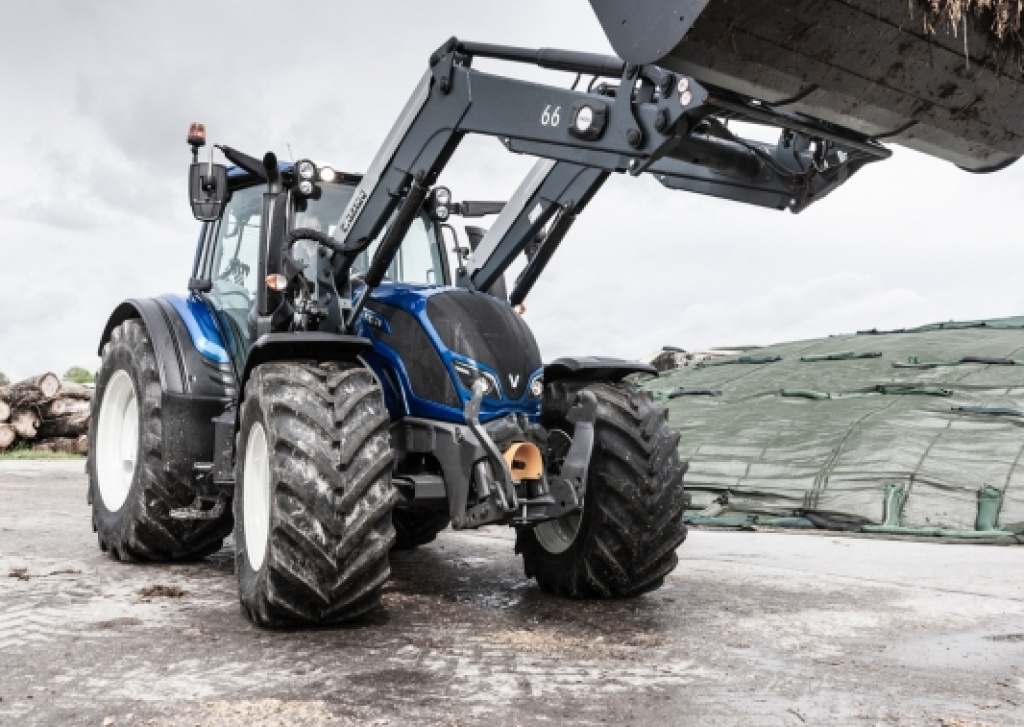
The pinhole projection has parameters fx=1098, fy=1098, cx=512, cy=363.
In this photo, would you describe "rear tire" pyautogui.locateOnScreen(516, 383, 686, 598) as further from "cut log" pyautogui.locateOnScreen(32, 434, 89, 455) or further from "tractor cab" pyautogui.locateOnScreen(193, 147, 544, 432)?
"cut log" pyautogui.locateOnScreen(32, 434, 89, 455)

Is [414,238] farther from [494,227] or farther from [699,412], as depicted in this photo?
[699,412]

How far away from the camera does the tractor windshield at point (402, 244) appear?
5.86 m

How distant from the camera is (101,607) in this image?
5.10 meters

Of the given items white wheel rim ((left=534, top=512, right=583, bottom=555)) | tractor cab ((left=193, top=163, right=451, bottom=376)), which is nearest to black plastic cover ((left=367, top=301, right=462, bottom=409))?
tractor cab ((left=193, top=163, right=451, bottom=376))

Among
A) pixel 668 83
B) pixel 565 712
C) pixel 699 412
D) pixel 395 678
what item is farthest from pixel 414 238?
pixel 699 412

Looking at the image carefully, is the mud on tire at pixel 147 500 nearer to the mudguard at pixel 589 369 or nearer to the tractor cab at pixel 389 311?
the tractor cab at pixel 389 311

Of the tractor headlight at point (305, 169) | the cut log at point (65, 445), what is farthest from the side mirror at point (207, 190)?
the cut log at point (65, 445)

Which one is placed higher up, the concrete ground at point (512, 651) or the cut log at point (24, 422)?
the cut log at point (24, 422)

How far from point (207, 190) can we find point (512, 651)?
3.00 metres

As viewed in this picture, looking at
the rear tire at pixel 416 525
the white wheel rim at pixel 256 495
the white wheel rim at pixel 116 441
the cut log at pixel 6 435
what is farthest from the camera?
the cut log at pixel 6 435

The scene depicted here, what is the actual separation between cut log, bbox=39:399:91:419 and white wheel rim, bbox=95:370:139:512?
980 centimetres

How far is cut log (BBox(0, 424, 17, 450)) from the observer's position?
15672 millimetres

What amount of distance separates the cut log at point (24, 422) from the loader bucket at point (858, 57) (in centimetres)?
1418

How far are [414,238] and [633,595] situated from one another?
236 cm
